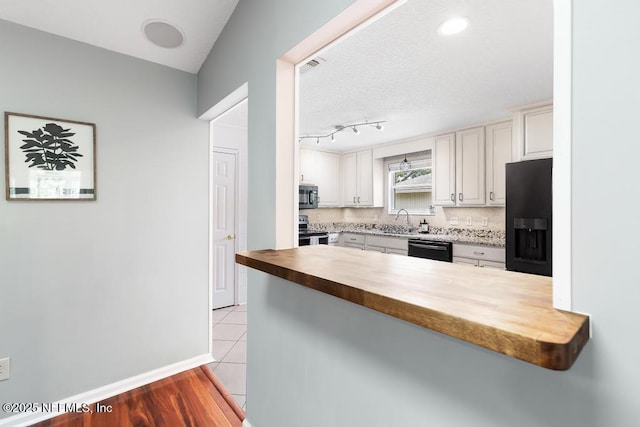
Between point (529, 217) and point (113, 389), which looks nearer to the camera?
point (113, 389)

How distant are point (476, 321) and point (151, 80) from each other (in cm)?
252

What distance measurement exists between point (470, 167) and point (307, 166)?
248 centimetres

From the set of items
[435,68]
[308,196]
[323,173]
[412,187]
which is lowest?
[308,196]

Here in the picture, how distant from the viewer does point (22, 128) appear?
5.62 ft

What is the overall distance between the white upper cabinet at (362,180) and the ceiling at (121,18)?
3405 mm

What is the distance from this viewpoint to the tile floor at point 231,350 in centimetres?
218

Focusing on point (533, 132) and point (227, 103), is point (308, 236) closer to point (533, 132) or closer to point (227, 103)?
point (227, 103)

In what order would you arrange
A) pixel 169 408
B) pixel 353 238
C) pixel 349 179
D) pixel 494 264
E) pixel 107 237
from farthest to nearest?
1. pixel 349 179
2. pixel 353 238
3. pixel 494 264
4. pixel 107 237
5. pixel 169 408

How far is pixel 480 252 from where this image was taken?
3301 mm

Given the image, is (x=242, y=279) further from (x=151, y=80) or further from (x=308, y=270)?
(x=308, y=270)

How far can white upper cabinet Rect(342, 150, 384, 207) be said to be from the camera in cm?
493

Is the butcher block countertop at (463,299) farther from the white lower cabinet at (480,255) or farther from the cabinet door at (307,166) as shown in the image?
the cabinet door at (307,166)

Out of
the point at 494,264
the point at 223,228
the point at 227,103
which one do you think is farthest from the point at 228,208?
the point at 494,264

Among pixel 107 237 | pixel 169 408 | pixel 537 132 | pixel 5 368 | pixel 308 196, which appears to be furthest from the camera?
pixel 308 196
